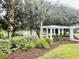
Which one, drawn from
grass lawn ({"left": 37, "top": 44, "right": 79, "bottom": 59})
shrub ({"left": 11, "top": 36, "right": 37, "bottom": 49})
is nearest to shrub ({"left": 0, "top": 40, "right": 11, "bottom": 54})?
grass lawn ({"left": 37, "top": 44, "right": 79, "bottom": 59})

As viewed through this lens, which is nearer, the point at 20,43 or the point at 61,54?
the point at 61,54

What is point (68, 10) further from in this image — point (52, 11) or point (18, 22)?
point (18, 22)

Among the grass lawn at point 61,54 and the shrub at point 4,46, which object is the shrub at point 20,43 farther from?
the shrub at point 4,46

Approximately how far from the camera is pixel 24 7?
35.1 meters

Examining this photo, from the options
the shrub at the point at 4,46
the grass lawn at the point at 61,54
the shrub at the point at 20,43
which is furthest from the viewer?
the shrub at the point at 20,43

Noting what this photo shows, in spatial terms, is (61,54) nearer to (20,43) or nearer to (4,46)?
(20,43)

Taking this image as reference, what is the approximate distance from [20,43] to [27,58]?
14.9 ft

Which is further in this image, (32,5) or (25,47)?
(32,5)

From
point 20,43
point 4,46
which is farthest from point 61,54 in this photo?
point 4,46

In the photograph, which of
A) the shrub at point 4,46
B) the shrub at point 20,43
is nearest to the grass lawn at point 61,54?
the shrub at point 20,43

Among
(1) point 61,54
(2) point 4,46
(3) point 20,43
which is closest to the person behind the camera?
(2) point 4,46

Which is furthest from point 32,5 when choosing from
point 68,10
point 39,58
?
point 39,58

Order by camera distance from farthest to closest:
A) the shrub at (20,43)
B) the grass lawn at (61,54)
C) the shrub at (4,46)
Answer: the shrub at (20,43), the grass lawn at (61,54), the shrub at (4,46)

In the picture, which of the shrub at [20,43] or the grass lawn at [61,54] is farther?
the shrub at [20,43]
